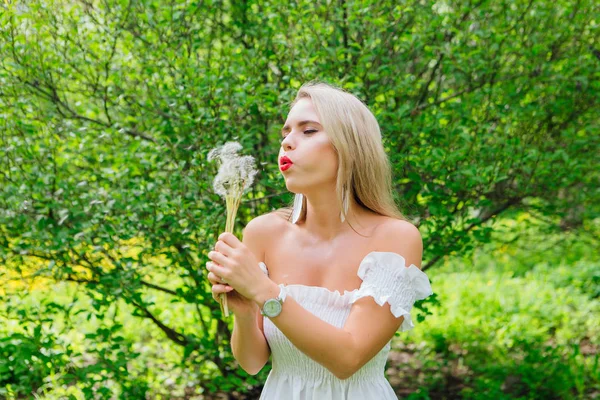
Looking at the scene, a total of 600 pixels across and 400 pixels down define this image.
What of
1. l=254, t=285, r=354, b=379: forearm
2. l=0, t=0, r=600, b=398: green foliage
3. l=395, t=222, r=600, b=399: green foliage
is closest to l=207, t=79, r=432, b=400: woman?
l=254, t=285, r=354, b=379: forearm

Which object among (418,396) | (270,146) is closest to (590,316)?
(418,396)

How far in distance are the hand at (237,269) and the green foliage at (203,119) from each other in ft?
4.38

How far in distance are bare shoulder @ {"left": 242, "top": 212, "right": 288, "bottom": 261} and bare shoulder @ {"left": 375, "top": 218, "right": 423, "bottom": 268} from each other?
1.02 feet

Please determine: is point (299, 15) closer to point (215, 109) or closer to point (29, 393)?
point (215, 109)

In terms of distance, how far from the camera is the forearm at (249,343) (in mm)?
1777

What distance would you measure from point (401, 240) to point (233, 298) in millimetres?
468

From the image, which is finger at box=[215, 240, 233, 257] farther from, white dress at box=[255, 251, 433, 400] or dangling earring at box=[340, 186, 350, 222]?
dangling earring at box=[340, 186, 350, 222]

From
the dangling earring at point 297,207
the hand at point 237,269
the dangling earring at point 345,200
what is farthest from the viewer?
the dangling earring at point 297,207

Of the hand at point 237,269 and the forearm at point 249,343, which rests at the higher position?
the hand at point 237,269

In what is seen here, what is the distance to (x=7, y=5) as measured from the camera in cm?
302

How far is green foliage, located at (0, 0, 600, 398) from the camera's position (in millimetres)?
3021

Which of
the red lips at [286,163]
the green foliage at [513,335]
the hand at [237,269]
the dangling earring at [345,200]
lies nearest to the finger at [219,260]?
the hand at [237,269]

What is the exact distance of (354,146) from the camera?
181cm

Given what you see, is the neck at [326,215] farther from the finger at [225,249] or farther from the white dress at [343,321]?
the finger at [225,249]
